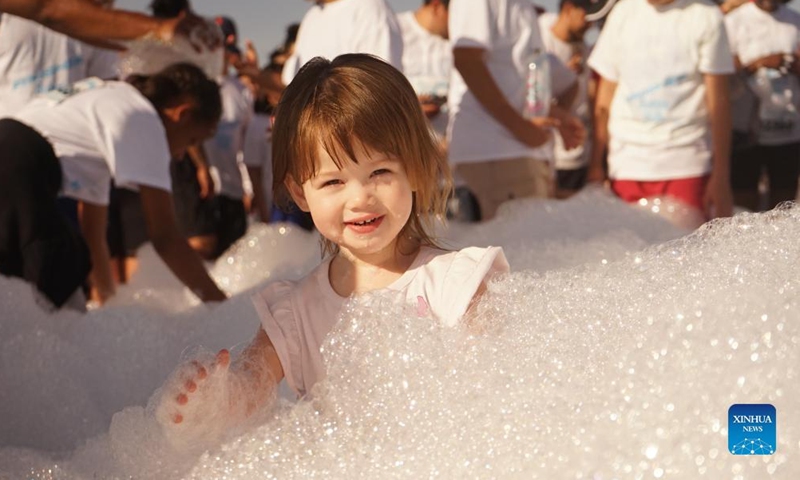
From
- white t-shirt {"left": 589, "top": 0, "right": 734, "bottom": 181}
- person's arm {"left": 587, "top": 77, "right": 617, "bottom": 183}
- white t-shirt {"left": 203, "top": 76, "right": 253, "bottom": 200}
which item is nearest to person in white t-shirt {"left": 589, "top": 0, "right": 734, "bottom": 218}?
white t-shirt {"left": 589, "top": 0, "right": 734, "bottom": 181}

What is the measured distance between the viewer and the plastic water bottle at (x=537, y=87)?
3328mm

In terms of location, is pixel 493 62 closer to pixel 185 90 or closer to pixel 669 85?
pixel 669 85

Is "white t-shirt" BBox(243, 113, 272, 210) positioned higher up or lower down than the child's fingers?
lower down

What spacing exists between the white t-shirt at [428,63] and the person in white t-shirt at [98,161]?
1357mm

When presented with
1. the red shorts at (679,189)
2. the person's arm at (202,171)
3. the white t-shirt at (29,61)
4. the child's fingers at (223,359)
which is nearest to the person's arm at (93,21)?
the white t-shirt at (29,61)

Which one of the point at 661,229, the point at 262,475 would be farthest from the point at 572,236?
the point at 262,475

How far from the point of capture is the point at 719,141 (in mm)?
3332

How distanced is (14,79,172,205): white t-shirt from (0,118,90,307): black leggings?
0.18 metres

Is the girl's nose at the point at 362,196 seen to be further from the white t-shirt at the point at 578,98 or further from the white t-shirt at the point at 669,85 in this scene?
the white t-shirt at the point at 578,98

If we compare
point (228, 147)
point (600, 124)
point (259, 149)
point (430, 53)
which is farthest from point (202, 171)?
point (600, 124)

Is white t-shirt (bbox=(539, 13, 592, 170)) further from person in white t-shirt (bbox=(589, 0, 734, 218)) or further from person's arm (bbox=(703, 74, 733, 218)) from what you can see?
person's arm (bbox=(703, 74, 733, 218))

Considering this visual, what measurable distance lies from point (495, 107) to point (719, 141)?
2.17ft

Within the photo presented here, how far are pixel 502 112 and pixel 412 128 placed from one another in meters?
1.54

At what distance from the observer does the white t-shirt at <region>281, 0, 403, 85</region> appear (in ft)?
9.57
